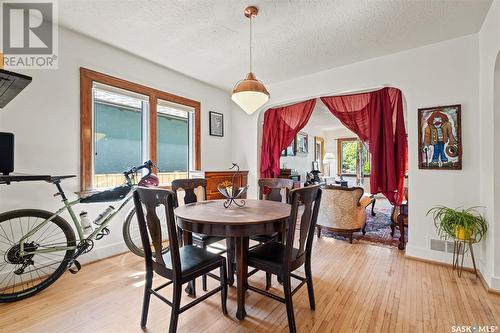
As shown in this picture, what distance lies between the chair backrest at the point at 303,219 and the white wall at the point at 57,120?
242 centimetres

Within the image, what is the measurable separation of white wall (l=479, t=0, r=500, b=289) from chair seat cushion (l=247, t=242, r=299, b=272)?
1.90 meters

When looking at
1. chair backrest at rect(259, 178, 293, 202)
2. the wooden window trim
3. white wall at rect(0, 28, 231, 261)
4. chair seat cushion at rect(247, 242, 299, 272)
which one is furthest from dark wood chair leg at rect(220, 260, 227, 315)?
the wooden window trim

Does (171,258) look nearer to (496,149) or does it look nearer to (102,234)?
(102,234)

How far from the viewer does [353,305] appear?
1.95 meters

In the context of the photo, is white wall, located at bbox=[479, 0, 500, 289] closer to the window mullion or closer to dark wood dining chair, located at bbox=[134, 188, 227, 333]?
dark wood dining chair, located at bbox=[134, 188, 227, 333]

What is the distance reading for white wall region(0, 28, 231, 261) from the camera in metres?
2.28

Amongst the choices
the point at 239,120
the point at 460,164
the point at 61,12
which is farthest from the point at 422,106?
the point at 61,12

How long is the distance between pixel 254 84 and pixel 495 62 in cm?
215

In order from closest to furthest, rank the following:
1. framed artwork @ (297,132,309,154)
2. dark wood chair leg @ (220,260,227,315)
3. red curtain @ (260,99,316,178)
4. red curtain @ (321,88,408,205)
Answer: dark wood chair leg @ (220,260,227,315)
red curtain @ (321,88,408,205)
red curtain @ (260,99,316,178)
framed artwork @ (297,132,309,154)

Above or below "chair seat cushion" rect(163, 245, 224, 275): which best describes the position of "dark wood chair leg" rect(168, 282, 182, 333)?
below

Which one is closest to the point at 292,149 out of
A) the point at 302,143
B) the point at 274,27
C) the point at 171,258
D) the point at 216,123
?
the point at 302,143

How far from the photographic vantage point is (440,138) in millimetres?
2750

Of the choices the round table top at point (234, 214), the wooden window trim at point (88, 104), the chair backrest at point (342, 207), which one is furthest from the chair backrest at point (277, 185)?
the wooden window trim at point (88, 104)

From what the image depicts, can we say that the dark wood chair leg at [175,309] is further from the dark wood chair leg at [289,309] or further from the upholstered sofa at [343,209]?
the upholstered sofa at [343,209]
